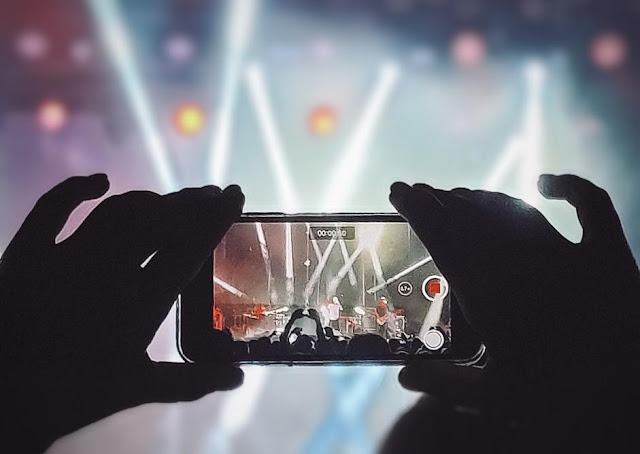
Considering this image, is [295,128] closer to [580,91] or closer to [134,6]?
[134,6]

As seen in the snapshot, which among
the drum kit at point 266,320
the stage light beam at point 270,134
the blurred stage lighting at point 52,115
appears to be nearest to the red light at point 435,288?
the drum kit at point 266,320

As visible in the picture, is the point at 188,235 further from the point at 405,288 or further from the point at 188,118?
the point at 188,118

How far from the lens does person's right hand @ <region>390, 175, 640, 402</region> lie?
458mm

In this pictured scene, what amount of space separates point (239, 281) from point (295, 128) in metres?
0.26

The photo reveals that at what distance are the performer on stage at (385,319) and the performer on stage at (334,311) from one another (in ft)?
0.11

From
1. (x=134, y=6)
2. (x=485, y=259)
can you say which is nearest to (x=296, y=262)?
(x=485, y=259)

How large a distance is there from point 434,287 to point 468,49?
338 millimetres

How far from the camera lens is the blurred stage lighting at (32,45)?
83cm

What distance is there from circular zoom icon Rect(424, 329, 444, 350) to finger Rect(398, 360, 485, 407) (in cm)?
11

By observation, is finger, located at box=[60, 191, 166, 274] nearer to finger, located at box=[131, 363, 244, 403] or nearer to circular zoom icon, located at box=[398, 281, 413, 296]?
finger, located at box=[131, 363, 244, 403]

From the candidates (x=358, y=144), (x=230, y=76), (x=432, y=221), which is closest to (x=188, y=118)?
(x=230, y=76)

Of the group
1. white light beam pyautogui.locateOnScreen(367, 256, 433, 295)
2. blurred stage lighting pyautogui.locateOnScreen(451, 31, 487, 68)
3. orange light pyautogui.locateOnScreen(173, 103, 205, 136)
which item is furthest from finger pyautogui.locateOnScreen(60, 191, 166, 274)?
blurred stage lighting pyautogui.locateOnScreen(451, 31, 487, 68)

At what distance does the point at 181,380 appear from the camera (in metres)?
0.51

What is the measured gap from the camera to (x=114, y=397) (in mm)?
483
